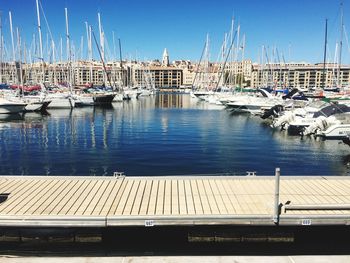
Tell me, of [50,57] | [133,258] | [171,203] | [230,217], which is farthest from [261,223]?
[50,57]

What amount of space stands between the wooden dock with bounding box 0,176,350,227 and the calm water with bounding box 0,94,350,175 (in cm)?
763

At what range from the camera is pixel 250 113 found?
54.9m

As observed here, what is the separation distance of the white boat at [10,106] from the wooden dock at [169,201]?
39.9 metres

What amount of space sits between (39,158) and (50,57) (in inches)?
2303

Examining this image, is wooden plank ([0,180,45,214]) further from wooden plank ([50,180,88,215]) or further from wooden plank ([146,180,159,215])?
wooden plank ([146,180,159,215])

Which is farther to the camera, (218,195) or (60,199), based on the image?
(218,195)

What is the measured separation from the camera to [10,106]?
47781 millimetres

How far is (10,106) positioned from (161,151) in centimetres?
3132

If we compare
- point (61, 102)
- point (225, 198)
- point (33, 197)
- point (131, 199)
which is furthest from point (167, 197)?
point (61, 102)

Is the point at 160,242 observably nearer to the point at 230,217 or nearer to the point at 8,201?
the point at 230,217

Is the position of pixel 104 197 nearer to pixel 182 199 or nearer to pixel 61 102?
pixel 182 199

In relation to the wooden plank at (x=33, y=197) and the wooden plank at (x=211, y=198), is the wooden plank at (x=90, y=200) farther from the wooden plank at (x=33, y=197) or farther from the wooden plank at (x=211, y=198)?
the wooden plank at (x=211, y=198)

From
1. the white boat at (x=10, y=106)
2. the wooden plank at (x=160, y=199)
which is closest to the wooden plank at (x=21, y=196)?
the wooden plank at (x=160, y=199)

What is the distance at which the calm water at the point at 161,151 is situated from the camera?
1995 cm
